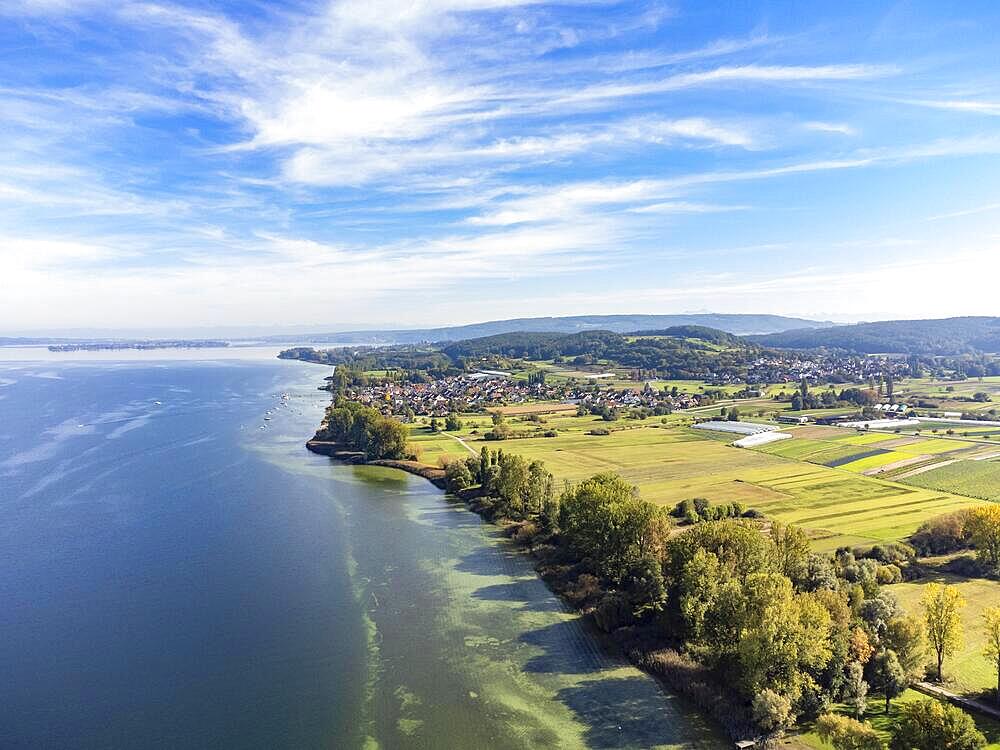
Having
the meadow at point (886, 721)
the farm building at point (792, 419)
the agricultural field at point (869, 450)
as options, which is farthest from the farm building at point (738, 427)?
the meadow at point (886, 721)

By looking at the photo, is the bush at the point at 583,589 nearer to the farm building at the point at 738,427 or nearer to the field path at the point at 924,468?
the field path at the point at 924,468

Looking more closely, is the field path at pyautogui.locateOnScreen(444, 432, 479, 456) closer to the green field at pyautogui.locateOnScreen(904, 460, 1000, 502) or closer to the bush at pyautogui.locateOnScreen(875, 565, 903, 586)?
the green field at pyautogui.locateOnScreen(904, 460, 1000, 502)

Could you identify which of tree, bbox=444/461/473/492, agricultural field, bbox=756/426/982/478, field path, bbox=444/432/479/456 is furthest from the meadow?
field path, bbox=444/432/479/456

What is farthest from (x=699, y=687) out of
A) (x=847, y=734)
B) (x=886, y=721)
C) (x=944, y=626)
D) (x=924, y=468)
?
(x=924, y=468)

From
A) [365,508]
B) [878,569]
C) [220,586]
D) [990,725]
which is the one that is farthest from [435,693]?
[365,508]

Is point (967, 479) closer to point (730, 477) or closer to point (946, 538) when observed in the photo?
point (730, 477)

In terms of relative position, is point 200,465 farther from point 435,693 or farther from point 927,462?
point 927,462
